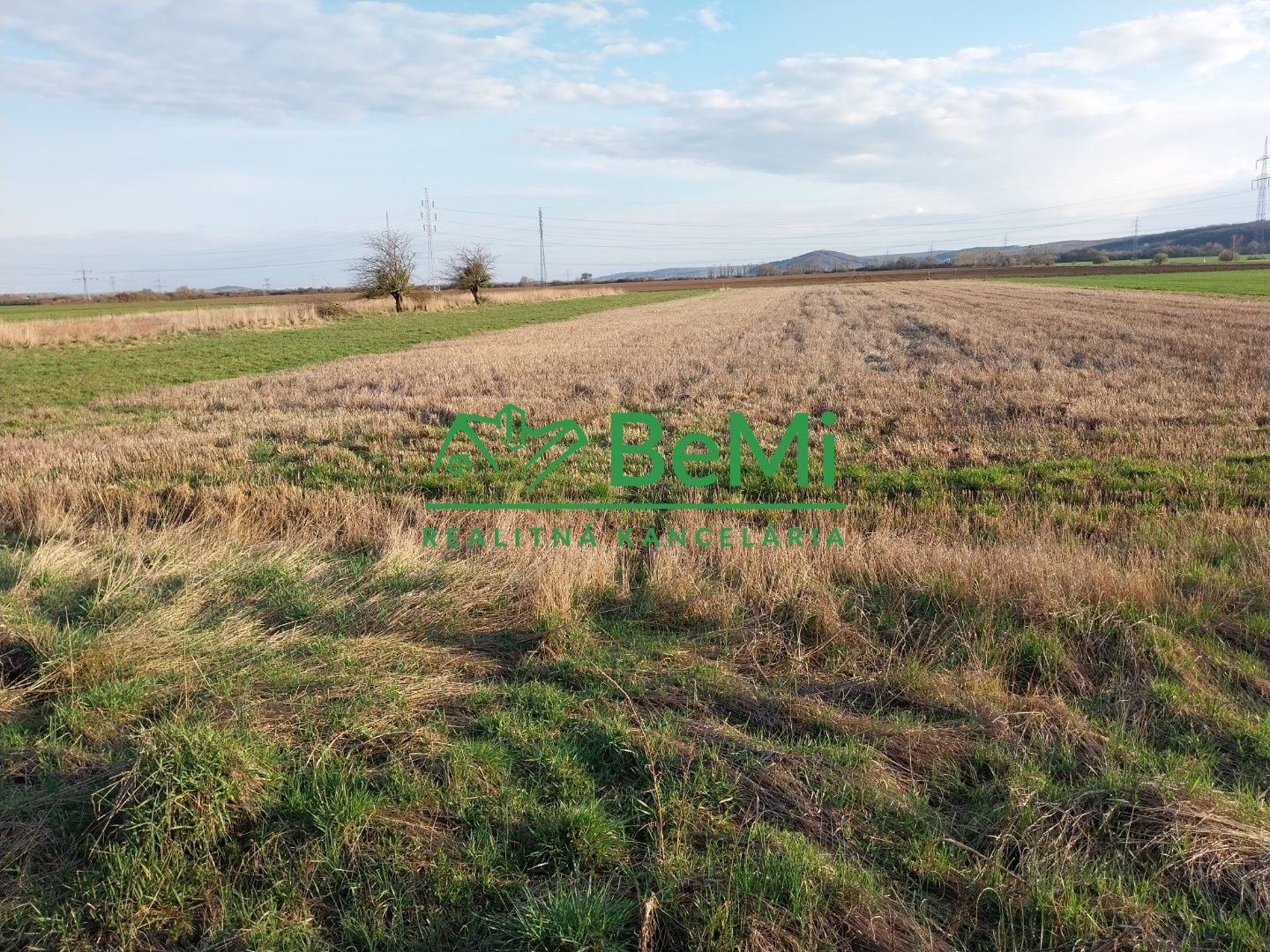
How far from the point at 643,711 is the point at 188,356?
33448mm

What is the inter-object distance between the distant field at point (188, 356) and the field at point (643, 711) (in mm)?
13697

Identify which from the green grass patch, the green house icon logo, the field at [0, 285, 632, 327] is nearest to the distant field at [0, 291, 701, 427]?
the green house icon logo

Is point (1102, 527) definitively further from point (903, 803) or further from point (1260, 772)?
point (903, 803)

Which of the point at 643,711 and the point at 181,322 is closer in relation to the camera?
the point at 643,711

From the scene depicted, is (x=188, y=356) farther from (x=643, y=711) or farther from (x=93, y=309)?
(x=93, y=309)

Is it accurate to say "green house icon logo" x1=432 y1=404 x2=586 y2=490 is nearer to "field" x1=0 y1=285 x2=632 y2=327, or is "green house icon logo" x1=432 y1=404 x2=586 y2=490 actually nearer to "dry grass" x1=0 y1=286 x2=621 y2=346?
"dry grass" x1=0 y1=286 x2=621 y2=346

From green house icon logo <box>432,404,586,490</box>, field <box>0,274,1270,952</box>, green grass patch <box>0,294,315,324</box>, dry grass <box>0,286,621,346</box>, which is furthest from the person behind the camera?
green grass patch <box>0,294,315,324</box>

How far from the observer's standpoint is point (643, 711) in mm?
4387

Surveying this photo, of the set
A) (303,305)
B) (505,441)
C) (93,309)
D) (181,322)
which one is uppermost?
(93,309)

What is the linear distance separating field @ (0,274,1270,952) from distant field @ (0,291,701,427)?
13.7 meters

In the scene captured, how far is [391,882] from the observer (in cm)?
319

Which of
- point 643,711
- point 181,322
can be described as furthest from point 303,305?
point 643,711

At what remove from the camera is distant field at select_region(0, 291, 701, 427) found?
21.7 meters

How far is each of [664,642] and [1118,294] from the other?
54942 mm
